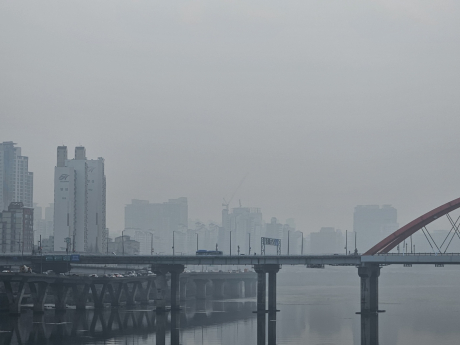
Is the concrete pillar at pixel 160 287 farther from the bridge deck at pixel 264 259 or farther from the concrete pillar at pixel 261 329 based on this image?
the concrete pillar at pixel 261 329

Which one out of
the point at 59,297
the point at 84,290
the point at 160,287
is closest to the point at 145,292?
the point at 84,290

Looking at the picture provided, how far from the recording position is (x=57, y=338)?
289ft

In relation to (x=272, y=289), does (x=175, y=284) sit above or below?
above

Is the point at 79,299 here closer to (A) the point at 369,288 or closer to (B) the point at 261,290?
(B) the point at 261,290

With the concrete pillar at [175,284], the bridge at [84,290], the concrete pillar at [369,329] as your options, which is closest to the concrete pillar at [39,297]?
the bridge at [84,290]

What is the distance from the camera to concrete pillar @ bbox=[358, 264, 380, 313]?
12094cm

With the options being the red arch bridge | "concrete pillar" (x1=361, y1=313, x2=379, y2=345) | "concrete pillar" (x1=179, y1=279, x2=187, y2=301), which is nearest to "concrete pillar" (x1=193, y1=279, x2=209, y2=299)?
"concrete pillar" (x1=179, y1=279, x2=187, y2=301)

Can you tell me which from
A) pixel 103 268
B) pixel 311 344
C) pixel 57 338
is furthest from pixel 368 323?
pixel 103 268

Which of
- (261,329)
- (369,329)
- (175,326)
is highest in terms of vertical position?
(369,329)

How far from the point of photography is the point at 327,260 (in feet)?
412

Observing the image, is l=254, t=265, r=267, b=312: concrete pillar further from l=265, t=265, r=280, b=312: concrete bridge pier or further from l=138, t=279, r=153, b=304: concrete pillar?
l=138, t=279, r=153, b=304: concrete pillar

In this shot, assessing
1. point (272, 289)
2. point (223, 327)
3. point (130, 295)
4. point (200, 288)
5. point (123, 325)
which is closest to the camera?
point (223, 327)

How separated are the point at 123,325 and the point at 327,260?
35.7 metres

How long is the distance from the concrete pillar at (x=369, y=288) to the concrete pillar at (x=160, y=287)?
31.3 m
